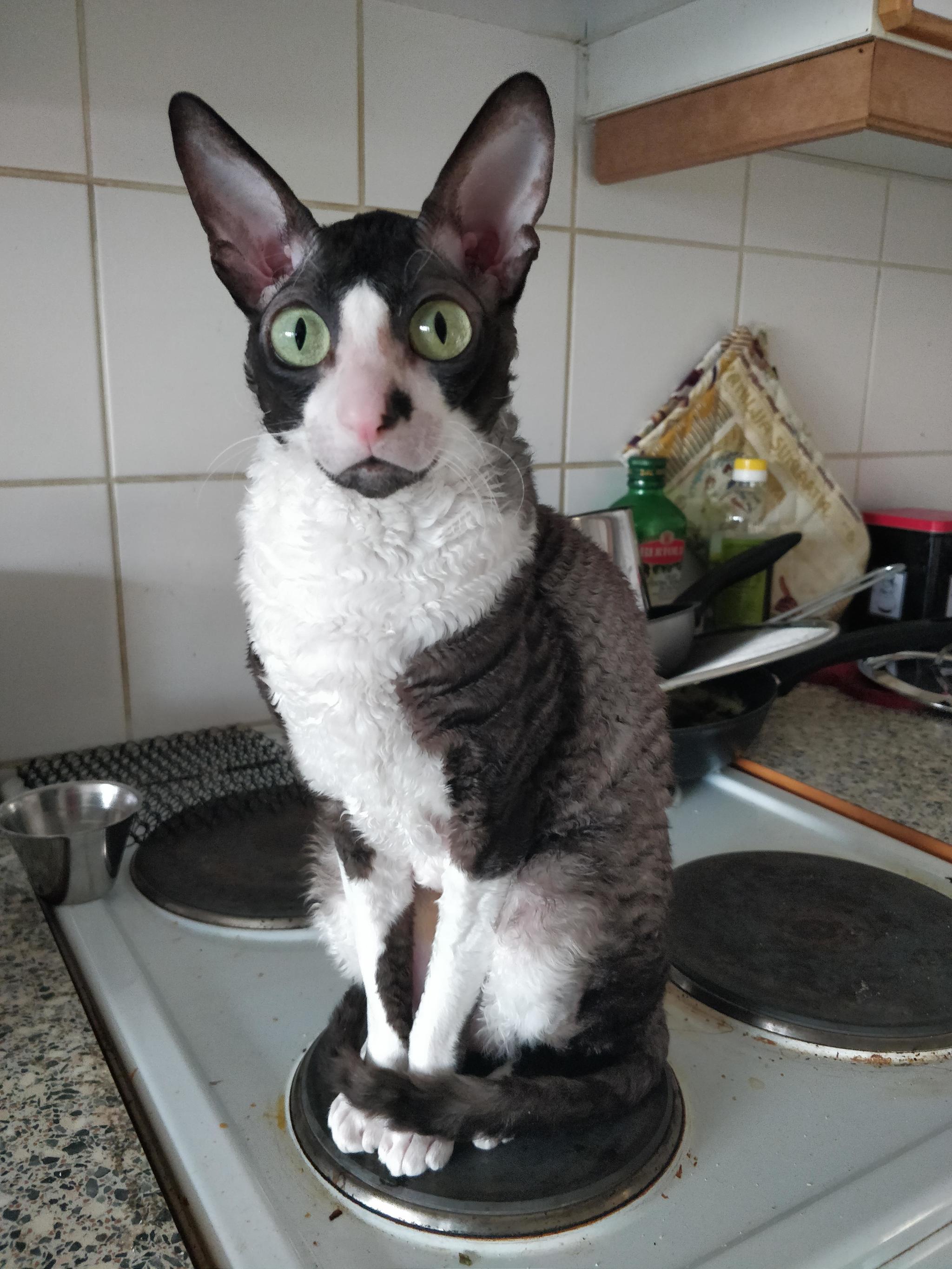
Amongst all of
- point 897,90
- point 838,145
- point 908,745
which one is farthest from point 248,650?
point 838,145

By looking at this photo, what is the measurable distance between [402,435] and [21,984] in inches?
17.7

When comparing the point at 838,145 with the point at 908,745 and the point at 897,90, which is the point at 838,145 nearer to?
the point at 897,90

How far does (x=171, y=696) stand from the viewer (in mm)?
961

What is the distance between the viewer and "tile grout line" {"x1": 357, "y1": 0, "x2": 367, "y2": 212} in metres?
0.90

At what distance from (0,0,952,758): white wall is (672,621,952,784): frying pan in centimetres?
30

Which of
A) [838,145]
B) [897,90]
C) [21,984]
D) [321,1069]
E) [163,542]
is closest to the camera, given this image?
[321,1069]

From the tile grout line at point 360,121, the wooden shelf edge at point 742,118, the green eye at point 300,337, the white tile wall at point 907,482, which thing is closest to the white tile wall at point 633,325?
the wooden shelf edge at point 742,118

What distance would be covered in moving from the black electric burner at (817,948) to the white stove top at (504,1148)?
15 mm

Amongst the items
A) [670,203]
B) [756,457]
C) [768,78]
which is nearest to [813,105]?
[768,78]

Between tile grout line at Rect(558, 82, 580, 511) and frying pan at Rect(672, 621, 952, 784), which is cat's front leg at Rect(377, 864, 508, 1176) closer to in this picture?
frying pan at Rect(672, 621, 952, 784)

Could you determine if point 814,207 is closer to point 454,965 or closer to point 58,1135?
point 454,965

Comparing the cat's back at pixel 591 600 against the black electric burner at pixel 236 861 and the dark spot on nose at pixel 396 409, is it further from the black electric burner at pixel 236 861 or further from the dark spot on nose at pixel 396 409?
the black electric burner at pixel 236 861

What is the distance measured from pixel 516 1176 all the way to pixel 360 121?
90 cm

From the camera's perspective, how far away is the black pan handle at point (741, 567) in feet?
3.56
